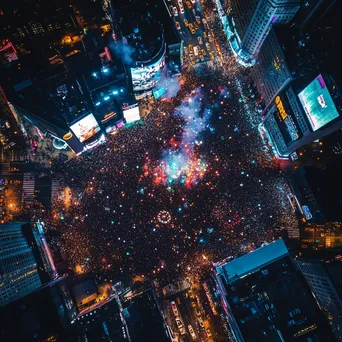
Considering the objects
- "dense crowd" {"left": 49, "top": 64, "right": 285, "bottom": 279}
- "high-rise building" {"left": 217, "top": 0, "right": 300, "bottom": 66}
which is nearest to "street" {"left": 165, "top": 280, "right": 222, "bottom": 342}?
"dense crowd" {"left": 49, "top": 64, "right": 285, "bottom": 279}

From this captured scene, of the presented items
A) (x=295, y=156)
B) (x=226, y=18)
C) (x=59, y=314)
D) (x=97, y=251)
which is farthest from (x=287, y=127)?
(x=59, y=314)

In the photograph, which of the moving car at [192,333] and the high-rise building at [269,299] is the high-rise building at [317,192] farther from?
the moving car at [192,333]

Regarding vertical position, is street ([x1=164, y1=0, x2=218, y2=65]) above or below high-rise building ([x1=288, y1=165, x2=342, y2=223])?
above

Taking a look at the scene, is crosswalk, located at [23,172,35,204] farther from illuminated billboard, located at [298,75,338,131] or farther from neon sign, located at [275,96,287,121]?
illuminated billboard, located at [298,75,338,131]

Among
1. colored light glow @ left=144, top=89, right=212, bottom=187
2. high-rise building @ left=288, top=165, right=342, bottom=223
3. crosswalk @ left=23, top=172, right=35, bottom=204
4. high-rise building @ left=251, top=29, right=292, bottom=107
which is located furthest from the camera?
colored light glow @ left=144, top=89, right=212, bottom=187

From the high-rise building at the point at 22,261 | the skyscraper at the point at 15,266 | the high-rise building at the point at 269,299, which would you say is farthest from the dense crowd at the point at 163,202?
the high-rise building at the point at 269,299

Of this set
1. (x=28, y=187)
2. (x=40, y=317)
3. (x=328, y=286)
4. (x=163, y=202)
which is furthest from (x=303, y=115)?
(x=40, y=317)

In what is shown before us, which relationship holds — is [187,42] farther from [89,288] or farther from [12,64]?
[89,288]
